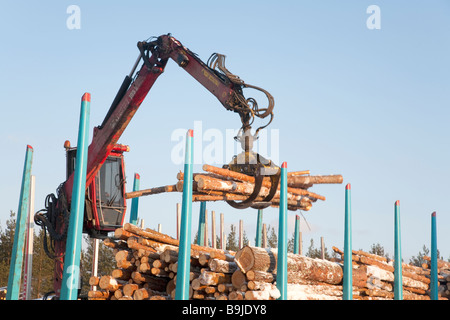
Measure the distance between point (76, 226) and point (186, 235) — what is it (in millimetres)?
1474

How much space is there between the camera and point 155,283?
10078mm

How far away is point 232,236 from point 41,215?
60.9 ft

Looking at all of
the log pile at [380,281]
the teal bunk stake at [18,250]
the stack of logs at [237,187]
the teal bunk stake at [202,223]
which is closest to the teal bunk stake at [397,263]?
the log pile at [380,281]

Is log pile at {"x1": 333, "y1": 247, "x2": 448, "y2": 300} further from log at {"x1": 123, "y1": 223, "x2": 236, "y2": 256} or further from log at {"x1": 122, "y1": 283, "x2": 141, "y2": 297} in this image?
log at {"x1": 122, "y1": 283, "x2": 141, "y2": 297}

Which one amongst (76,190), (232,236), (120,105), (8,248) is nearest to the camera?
(76,190)

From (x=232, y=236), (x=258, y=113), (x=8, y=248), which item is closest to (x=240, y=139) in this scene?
(x=258, y=113)

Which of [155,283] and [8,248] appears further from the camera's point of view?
[8,248]

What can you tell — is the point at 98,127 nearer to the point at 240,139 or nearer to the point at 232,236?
the point at 240,139

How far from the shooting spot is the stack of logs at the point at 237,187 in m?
9.95

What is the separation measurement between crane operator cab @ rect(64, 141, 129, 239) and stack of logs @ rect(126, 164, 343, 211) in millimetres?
300

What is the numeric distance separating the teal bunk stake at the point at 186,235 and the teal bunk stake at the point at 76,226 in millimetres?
1344

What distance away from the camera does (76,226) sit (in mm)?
6395

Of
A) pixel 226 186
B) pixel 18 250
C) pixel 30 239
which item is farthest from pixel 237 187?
pixel 18 250

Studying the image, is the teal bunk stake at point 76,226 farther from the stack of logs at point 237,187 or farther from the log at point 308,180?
the log at point 308,180
